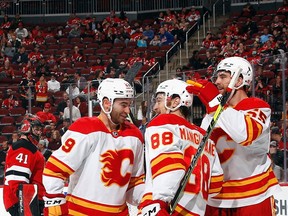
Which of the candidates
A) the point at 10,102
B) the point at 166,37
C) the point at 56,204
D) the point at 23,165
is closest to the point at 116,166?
the point at 56,204

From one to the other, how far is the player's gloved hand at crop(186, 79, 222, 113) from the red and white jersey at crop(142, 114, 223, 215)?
169 millimetres

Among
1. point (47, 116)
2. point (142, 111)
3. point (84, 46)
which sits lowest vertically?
point (47, 116)

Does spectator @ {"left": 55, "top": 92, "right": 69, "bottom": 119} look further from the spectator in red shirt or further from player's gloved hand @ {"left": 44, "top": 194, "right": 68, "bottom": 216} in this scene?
the spectator in red shirt

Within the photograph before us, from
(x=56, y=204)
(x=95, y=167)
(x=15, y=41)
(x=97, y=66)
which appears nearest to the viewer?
(x=56, y=204)

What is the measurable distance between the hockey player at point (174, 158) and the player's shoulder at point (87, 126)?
0.46 metres

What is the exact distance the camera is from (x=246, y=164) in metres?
5.73

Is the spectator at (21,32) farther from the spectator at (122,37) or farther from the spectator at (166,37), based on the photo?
the spectator at (166,37)

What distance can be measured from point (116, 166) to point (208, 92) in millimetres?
823

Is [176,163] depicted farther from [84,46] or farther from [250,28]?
[84,46]

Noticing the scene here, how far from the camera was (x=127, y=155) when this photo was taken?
582 cm

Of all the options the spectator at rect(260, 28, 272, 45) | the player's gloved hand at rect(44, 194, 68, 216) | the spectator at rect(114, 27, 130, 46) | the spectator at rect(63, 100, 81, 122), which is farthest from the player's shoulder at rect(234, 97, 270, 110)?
the spectator at rect(114, 27, 130, 46)

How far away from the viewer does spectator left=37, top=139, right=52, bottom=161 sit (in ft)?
34.1

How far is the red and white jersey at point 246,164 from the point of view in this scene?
565 centimetres

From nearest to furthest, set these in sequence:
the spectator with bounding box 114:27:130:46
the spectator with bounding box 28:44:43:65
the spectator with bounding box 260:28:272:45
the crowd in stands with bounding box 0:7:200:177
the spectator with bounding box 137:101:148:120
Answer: the spectator with bounding box 137:101:148:120 → the spectator with bounding box 260:28:272:45 → the crowd in stands with bounding box 0:7:200:177 → the spectator with bounding box 28:44:43:65 → the spectator with bounding box 114:27:130:46
